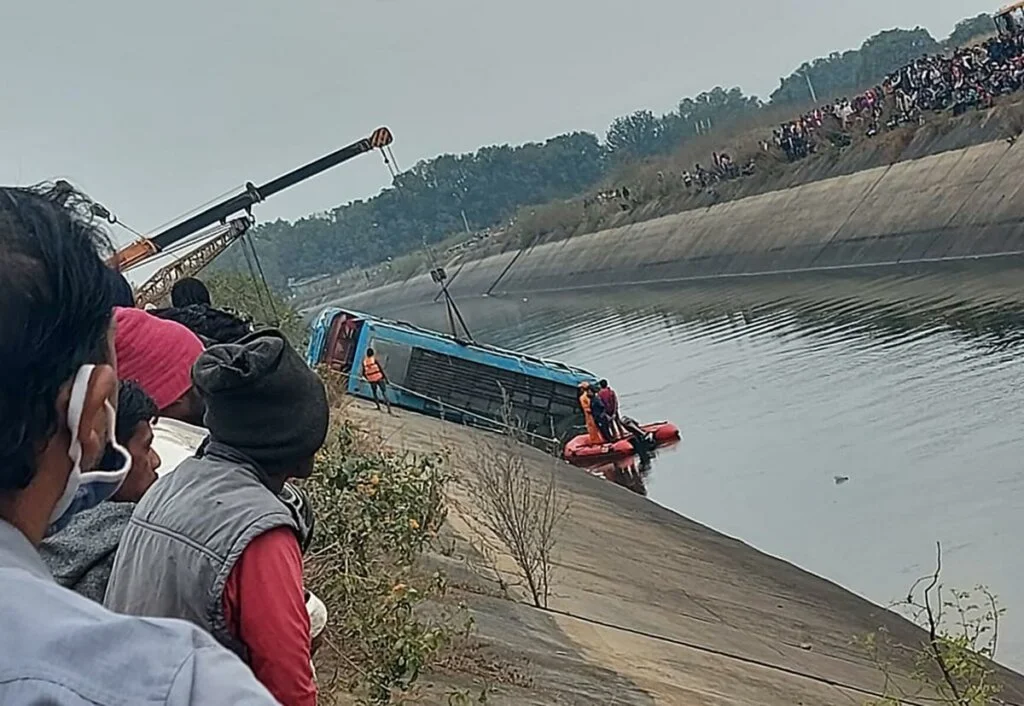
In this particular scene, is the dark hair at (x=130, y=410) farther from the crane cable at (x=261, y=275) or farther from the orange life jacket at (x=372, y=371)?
the crane cable at (x=261, y=275)

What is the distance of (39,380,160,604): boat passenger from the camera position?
2717 millimetres

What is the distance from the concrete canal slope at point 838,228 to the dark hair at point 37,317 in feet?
118

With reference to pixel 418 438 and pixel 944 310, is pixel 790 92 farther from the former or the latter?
pixel 418 438

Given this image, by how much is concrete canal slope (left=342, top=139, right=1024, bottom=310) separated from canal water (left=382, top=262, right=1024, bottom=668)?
1.50m

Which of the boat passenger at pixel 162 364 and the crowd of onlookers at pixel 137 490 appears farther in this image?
the boat passenger at pixel 162 364

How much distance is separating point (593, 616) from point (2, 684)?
9144mm

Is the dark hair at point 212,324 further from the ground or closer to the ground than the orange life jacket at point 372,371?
further from the ground

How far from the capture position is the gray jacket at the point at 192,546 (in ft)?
8.66

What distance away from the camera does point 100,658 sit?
1204mm

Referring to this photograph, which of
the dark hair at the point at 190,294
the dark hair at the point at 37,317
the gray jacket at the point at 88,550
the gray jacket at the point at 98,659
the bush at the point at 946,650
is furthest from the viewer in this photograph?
the dark hair at the point at 190,294

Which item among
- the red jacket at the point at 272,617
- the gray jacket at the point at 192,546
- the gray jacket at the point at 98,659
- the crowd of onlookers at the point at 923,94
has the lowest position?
the crowd of onlookers at the point at 923,94

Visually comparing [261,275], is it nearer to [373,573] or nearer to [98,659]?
[373,573]

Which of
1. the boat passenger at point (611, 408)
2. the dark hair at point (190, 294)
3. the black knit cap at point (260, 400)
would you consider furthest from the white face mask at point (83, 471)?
the boat passenger at point (611, 408)

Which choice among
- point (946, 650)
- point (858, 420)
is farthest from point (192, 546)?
point (858, 420)
